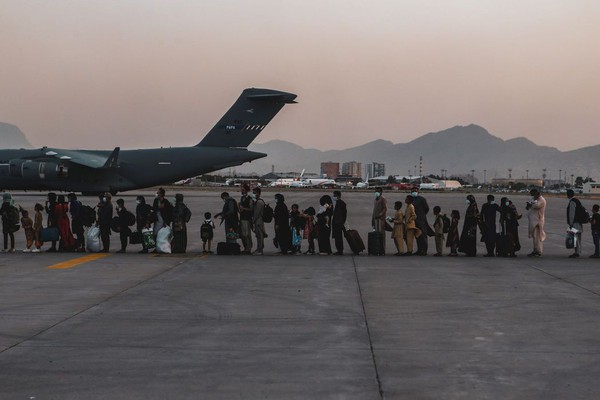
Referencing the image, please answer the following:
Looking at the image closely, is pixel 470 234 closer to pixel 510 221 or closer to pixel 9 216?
pixel 510 221

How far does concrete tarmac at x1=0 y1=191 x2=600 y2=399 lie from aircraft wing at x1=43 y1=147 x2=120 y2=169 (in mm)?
32194

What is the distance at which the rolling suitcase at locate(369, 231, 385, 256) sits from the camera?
18.8m

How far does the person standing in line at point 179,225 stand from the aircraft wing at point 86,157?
2806cm

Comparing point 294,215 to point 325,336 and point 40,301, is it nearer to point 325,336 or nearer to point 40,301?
point 40,301

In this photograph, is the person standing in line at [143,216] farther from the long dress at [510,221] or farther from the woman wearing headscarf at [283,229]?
the long dress at [510,221]

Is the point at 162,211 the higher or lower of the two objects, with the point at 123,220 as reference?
higher

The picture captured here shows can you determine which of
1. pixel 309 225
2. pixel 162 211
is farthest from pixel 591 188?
pixel 162 211

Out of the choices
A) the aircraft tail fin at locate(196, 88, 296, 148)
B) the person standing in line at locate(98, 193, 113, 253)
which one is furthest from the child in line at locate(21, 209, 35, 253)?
the aircraft tail fin at locate(196, 88, 296, 148)

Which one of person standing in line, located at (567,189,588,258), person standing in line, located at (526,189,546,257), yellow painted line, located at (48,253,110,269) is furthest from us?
person standing in line, located at (567,189,588,258)

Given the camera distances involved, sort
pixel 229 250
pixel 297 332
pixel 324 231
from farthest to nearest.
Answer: pixel 324 231 < pixel 229 250 < pixel 297 332

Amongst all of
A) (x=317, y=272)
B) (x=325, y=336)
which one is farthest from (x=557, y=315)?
(x=317, y=272)

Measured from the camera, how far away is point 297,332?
896cm

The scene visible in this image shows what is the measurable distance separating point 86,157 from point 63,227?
110ft

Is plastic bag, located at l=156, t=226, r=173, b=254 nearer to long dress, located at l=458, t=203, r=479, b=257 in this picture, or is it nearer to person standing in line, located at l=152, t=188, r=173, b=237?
person standing in line, located at l=152, t=188, r=173, b=237
